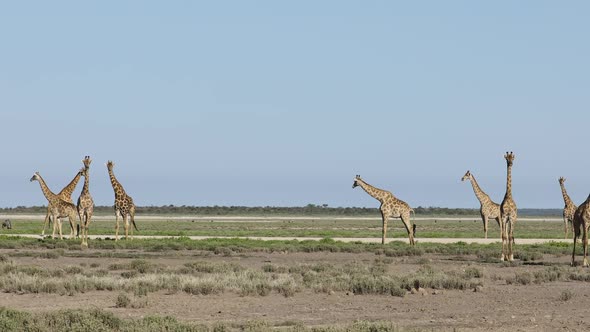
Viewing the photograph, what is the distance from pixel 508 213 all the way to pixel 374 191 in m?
9.91

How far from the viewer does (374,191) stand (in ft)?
138

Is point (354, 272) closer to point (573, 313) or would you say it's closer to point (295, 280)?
point (295, 280)

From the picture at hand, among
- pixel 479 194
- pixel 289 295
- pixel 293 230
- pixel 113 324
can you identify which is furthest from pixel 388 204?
pixel 113 324

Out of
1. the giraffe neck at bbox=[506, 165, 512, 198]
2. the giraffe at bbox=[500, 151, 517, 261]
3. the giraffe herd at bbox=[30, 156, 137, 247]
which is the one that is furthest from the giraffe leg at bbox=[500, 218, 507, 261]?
the giraffe herd at bbox=[30, 156, 137, 247]

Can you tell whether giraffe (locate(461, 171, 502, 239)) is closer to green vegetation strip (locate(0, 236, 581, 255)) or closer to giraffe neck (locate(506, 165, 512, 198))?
green vegetation strip (locate(0, 236, 581, 255))

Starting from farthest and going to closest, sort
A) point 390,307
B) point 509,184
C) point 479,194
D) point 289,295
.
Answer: point 479,194 < point 509,184 < point 289,295 < point 390,307

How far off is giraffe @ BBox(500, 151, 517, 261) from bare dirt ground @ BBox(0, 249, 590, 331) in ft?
A: 18.2

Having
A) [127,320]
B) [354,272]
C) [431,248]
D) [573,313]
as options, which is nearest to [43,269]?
[354,272]

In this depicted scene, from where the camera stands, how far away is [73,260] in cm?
3412

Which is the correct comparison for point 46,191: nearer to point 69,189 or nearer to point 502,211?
point 69,189

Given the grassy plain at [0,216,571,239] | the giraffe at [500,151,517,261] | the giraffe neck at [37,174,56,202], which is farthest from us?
the grassy plain at [0,216,571,239]

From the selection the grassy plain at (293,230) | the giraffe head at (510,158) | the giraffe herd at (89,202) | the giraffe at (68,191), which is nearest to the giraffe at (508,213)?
the giraffe head at (510,158)

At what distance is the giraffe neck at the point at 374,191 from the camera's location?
4206 centimetres

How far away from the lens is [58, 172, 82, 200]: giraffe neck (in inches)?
1722
